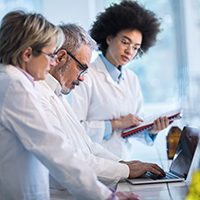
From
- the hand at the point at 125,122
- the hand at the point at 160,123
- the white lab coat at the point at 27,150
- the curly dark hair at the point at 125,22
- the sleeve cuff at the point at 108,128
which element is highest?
the curly dark hair at the point at 125,22

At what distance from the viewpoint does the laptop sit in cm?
136

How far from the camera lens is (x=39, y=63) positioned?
3.84 ft

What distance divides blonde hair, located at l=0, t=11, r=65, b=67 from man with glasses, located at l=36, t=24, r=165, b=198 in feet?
0.86

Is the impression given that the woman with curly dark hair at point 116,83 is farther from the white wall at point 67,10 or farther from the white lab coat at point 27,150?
the white wall at point 67,10

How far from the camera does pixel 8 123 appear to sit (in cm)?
105

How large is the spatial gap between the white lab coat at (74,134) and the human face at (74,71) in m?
0.09

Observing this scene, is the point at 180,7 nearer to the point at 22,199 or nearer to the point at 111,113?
the point at 111,113

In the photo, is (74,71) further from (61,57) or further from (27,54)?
(27,54)

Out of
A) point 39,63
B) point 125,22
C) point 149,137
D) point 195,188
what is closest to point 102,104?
point 149,137

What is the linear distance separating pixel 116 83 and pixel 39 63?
1241 mm

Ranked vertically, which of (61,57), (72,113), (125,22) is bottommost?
(72,113)

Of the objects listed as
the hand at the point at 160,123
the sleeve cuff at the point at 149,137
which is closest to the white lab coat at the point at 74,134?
the hand at the point at 160,123

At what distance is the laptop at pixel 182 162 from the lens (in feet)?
4.45

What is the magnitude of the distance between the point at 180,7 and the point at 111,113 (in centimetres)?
304
